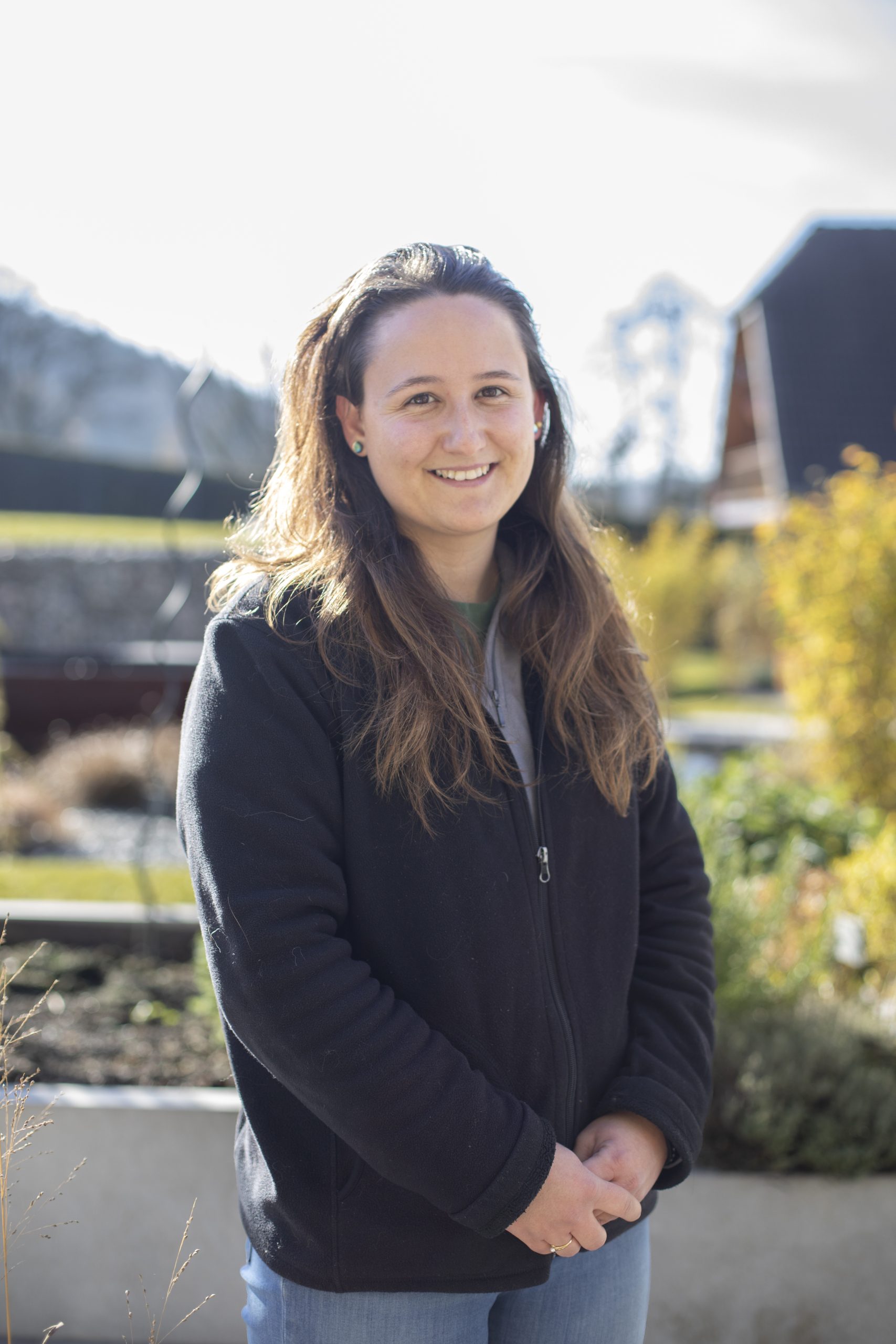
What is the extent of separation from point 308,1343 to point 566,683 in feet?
2.93

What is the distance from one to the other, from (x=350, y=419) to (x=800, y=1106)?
6.06 feet

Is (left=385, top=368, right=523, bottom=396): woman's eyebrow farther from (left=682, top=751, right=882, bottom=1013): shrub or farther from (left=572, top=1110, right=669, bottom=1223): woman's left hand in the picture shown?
(left=682, top=751, right=882, bottom=1013): shrub

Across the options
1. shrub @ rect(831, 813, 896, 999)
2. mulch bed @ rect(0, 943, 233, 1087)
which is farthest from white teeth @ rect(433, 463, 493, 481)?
shrub @ rect(831, 813, 896, 999)

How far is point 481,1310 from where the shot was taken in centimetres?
129

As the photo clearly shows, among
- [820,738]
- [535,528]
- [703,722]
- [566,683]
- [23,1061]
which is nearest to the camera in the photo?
[566,683]

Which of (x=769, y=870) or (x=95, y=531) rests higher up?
(x=95, y=531)

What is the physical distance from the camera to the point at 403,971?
127cm

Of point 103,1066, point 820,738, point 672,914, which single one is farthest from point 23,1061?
point 820,738

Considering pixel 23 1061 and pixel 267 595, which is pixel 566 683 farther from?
pixel 23 1061

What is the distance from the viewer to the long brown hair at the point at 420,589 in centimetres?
132

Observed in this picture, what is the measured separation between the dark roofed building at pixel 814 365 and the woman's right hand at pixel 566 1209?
13.5m

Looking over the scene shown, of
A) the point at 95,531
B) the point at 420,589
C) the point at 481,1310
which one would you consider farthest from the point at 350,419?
the point at 95,531

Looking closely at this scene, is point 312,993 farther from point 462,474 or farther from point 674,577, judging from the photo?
point 674,577

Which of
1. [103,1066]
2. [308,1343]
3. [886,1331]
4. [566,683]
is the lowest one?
[886,1331]
